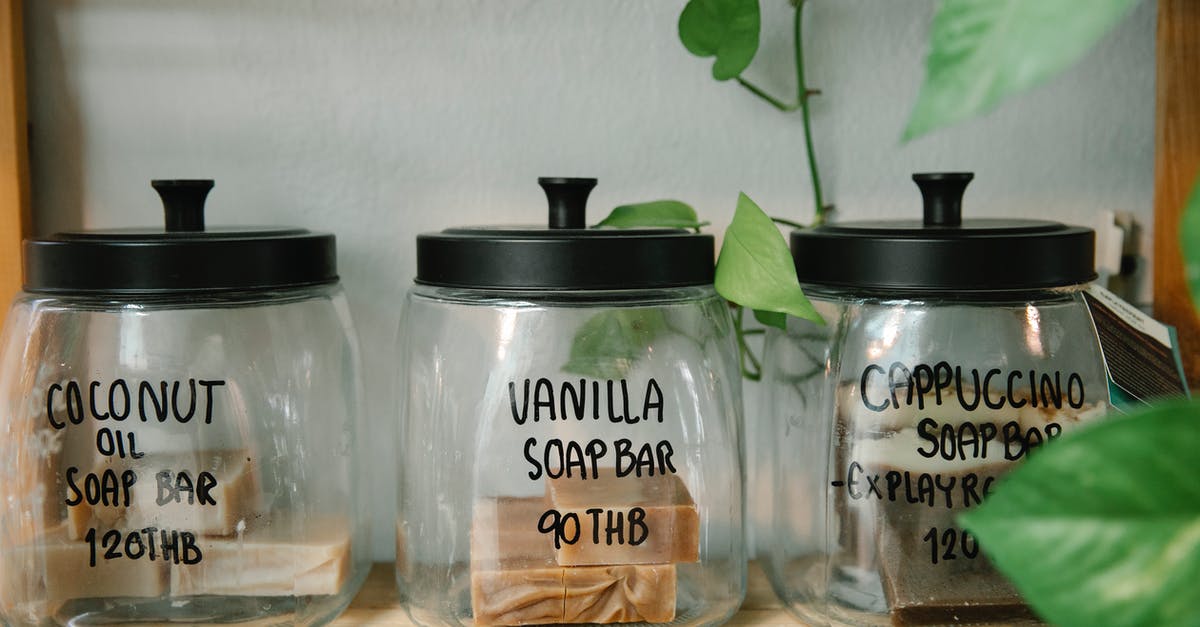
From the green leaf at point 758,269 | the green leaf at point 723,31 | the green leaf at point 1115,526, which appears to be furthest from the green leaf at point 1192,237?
the green leaf at point 723,31

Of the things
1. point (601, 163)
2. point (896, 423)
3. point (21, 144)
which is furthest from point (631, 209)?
A: point (21, 144)

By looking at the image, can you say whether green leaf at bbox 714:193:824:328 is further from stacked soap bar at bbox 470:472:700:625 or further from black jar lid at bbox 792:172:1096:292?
stacked soap bar at bbox 470:472:700:625

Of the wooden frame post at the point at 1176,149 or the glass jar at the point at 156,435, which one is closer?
the glass jar at the point at 156,435

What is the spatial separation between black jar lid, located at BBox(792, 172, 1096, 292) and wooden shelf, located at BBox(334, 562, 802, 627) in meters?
0.26

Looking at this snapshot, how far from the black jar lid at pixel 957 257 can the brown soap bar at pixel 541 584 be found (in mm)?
242

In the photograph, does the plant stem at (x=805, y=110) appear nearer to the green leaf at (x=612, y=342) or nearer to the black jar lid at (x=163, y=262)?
the green leaf at (x=612, y=342)

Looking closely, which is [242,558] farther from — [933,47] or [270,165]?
[933,47]

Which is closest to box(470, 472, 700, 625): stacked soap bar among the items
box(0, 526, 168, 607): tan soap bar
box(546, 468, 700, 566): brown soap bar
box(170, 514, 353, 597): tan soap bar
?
box(546, 468, 700, 566): brown soap bar

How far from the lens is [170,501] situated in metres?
0.68

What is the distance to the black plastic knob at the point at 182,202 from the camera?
0.72 meters

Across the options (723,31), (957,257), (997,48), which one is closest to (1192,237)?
(997,48)

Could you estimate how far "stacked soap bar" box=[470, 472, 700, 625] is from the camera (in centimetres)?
67

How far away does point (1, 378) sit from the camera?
0.72 metres

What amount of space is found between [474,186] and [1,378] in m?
0.40
